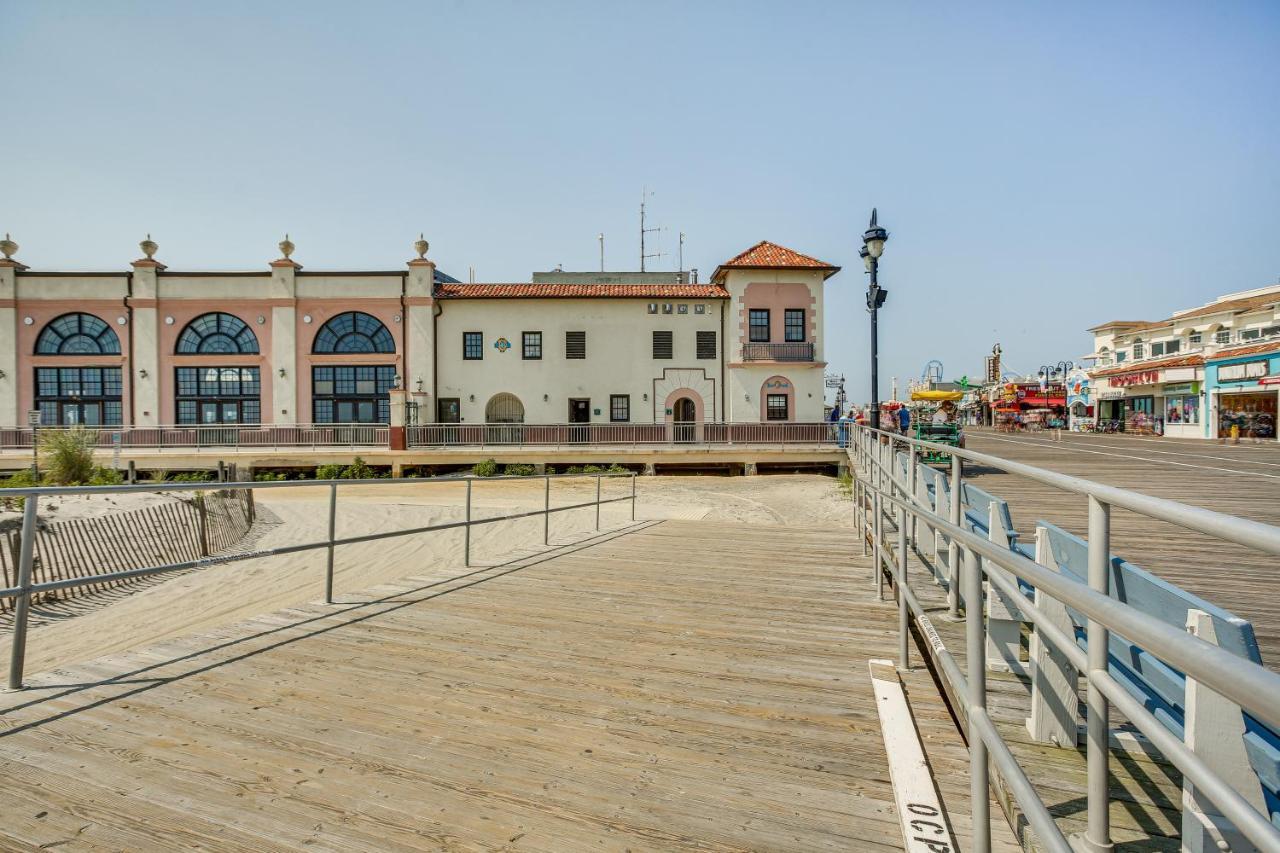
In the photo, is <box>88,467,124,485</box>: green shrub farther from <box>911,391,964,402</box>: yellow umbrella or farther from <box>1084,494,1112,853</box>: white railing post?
<box>1084,494,1112,853</box>: white railing post

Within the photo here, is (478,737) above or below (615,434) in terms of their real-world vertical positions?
below

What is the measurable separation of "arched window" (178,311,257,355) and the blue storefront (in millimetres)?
43755

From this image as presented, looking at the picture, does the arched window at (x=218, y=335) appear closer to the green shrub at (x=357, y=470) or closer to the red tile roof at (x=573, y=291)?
the red tile roof at (x=573, y=291)

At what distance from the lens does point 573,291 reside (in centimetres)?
3006

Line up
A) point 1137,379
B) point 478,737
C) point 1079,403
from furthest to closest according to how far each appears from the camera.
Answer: point 1079,403 → point 1137,379 → point 478,737

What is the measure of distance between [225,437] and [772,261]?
24.6 m

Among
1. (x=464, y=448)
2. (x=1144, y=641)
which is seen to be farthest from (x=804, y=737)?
(x=464, y=448)

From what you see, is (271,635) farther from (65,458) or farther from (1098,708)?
(65,458)

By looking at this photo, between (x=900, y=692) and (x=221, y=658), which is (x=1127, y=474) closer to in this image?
(x=900, y=692)

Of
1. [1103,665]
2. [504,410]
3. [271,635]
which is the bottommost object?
[271,635]

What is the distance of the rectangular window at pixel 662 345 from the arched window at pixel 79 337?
78.8 ft

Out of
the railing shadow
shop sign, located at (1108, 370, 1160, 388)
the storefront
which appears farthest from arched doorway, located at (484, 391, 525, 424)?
the storefront

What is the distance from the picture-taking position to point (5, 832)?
7.74 ft

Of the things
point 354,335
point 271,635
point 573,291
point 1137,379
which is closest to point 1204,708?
point 271,635
